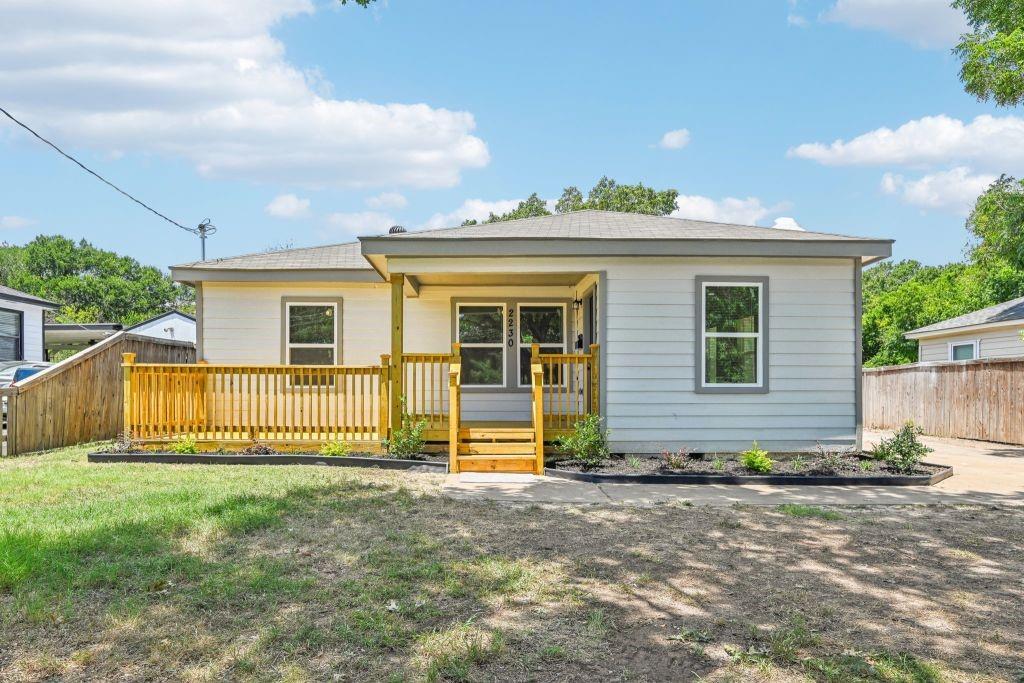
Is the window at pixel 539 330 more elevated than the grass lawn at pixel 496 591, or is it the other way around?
the window at pixel 539 330

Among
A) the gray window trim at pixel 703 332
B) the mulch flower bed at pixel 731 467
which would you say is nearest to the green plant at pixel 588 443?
the mulch flower bed at pixel 731 467

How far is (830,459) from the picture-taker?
8.56 meters

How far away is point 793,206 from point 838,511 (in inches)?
1122

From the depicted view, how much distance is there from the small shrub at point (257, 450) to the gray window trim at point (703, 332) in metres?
5.66

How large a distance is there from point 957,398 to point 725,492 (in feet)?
30.2

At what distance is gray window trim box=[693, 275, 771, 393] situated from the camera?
28.9ft

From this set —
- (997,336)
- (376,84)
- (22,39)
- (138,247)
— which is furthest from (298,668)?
(138,247)

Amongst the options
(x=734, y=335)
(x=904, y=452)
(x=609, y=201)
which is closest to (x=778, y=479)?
(x=904, y=452)

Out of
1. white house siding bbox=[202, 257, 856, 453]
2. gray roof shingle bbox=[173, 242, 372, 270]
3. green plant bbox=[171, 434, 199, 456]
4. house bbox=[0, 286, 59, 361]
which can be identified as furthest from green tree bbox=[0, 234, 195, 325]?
white house siding bbox=[202, 257, 856, 453]

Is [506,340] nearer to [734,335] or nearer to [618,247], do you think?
[618,247]

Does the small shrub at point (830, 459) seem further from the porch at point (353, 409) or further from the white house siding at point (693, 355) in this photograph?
the porch at point (353, 409)

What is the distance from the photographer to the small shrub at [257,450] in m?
8.97

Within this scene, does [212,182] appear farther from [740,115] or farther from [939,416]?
[939,416]

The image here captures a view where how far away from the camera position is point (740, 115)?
21.9 metres
